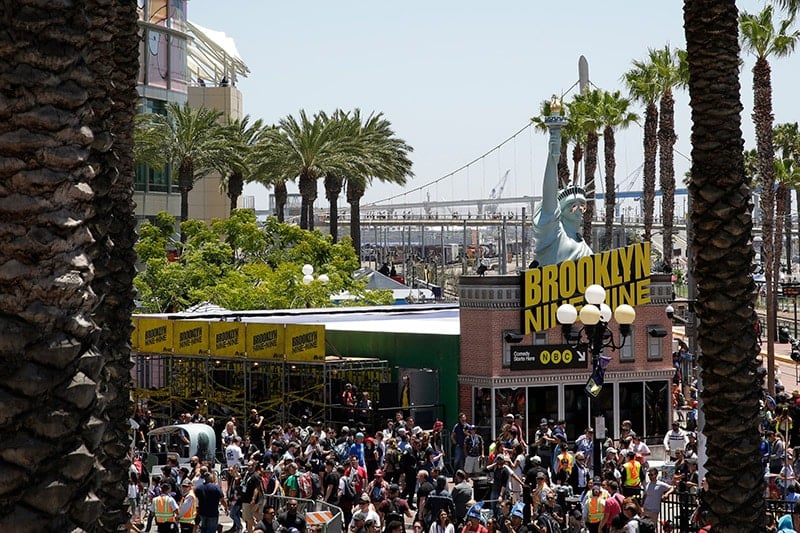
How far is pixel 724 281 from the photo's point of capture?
1229 centimetres

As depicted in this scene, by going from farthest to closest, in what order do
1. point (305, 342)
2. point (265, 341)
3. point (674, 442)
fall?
point (265, 341), point (305, 342), point (674, 442)

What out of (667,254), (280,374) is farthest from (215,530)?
(667,254)

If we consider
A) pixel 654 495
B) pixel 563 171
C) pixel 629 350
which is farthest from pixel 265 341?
pixel 563 171

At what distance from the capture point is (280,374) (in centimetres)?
3475

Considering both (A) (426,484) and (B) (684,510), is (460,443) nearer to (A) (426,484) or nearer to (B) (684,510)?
A: (A) (426,484)

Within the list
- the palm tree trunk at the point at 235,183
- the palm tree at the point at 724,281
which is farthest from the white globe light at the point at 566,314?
the palm tree trunk at the point at 235,183

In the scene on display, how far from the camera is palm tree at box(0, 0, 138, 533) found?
203 inches

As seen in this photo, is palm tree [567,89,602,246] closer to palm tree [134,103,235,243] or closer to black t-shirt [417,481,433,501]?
palm tree [134,103,235,243]

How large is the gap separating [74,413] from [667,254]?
5960cm

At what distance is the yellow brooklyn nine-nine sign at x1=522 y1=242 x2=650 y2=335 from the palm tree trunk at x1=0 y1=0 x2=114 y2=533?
27.3 metres

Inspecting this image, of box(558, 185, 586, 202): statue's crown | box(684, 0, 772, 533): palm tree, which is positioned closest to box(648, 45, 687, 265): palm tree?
box(558, 185, 586, 202): statue's crown

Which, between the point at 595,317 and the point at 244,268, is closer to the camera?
the point at 595,317

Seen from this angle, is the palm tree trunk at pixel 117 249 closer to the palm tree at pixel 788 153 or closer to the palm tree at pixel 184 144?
the palm tree at pixel 184 144

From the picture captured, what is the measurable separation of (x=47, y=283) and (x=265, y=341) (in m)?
29.7
